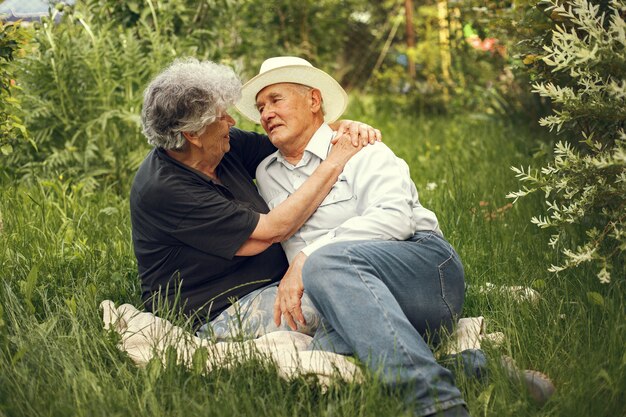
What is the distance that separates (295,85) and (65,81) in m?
2.35

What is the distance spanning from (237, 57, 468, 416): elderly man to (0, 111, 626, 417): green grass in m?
0.18

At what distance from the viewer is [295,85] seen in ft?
13.2

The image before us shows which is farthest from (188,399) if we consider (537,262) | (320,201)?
(537,262)

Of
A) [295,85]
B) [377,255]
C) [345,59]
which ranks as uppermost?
[295,85]

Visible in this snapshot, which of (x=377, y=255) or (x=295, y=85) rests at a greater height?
(x=295, y=85)

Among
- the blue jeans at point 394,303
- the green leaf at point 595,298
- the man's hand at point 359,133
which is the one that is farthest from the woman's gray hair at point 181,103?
the green leaf at point 595,298

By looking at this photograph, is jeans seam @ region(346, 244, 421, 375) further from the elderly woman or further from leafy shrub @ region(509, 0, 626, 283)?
leafy shrub @ region(509, 0, 626, 283)

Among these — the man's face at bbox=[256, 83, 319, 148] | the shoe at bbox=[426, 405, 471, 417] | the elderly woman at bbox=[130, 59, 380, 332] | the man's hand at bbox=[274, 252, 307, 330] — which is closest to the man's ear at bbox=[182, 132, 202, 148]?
the elderly woman at bbox=[130, 59, 380, 332]

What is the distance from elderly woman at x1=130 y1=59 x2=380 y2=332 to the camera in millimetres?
3627

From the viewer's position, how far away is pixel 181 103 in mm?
3682

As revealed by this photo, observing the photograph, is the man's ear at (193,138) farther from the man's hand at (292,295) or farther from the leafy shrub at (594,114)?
the leafy shrub at (594,114)

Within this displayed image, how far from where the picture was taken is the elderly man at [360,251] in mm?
3016

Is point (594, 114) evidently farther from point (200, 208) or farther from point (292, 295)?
point (200, 208)

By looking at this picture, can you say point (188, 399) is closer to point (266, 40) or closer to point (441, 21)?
point (266, 40)
